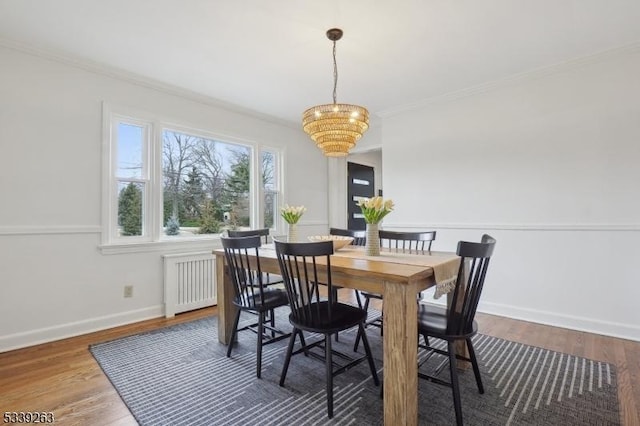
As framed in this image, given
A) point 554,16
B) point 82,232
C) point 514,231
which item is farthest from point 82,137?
point 514,231

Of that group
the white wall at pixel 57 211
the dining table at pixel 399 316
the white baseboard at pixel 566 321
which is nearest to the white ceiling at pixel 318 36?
the white wall at pixel 57 211

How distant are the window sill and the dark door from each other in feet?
8.36

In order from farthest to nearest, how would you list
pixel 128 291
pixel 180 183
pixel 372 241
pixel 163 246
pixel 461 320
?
pixel 180 183
pixel 163 246
pixel 128 291
pixel 372 241
pixel 461 320

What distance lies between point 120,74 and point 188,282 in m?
2.20

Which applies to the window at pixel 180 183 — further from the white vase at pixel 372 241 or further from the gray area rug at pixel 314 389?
the white vase at pixel 372 241

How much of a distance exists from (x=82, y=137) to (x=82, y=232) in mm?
869

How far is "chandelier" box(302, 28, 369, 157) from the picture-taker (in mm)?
2240

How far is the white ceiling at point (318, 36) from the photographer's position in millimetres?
2166

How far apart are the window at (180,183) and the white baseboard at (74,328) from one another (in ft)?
2.37

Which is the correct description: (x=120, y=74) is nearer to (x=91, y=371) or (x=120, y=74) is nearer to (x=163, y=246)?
(x=163, y=246)

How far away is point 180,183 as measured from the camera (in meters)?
3.65

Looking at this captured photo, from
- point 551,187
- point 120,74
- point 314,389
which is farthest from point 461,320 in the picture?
point 120,74

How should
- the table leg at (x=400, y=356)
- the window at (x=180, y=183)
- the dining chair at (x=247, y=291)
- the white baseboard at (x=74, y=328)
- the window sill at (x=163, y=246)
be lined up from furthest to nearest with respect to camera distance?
the window at (x=180, y=183) < the window sill at (x=163, y=246) < the white baseboard at (x=74, y=328) < the dining chair at (x=247, y=291) < the table leg at (x=400, y=356)

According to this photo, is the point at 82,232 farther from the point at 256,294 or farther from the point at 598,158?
the point at 598,158
